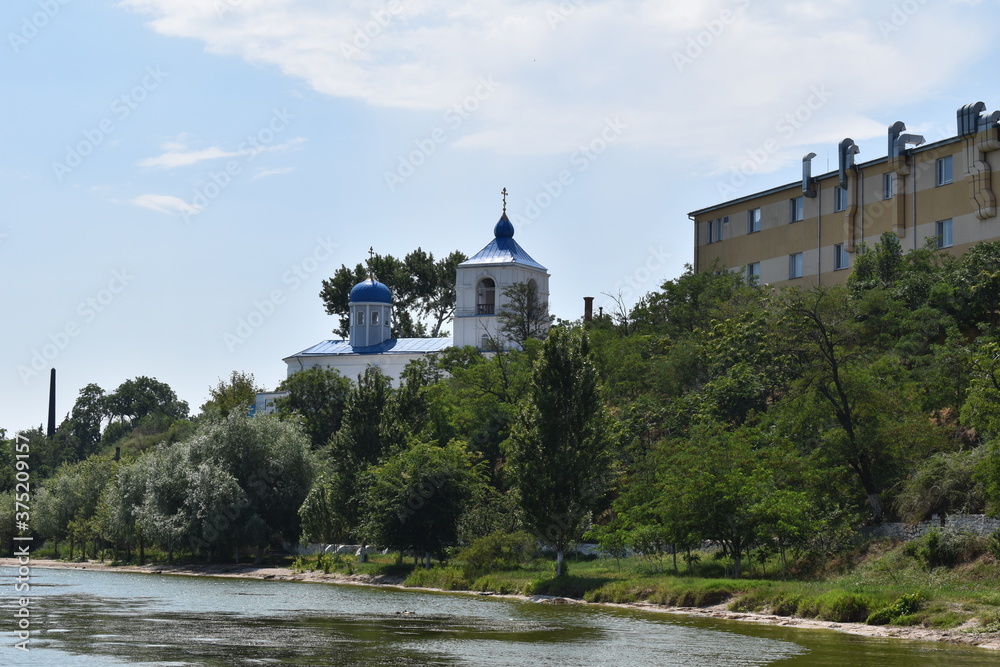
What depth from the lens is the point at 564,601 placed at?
42.2 m

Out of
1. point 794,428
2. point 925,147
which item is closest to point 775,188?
point 925,147

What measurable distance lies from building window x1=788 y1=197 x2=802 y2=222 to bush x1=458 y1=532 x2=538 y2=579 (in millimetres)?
27216

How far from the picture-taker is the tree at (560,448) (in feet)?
151

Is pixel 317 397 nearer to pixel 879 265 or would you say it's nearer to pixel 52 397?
pixel 52 397

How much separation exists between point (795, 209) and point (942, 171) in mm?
10713

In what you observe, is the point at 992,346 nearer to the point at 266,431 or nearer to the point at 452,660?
the point at 452,660

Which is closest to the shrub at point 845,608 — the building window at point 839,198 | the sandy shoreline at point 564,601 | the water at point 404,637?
the sandy shoreline at point 564,601

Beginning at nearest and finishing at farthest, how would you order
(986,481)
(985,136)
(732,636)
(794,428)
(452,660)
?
(452,660)
(732,636)
(986,481)
(794,428)
(985,136)

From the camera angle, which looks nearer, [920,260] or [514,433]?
[514,433]

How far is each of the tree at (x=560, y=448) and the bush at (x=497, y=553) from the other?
3.58 m

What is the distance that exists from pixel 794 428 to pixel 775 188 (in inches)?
1084

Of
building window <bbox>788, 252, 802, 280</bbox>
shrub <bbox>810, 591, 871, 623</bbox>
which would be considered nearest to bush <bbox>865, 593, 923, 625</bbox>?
shrub <bbox>810, 591, 871, 623</bbox>

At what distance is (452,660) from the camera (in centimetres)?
2617

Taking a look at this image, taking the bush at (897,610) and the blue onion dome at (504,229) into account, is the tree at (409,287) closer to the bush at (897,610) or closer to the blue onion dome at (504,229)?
the blue onion dome at (504,229)
